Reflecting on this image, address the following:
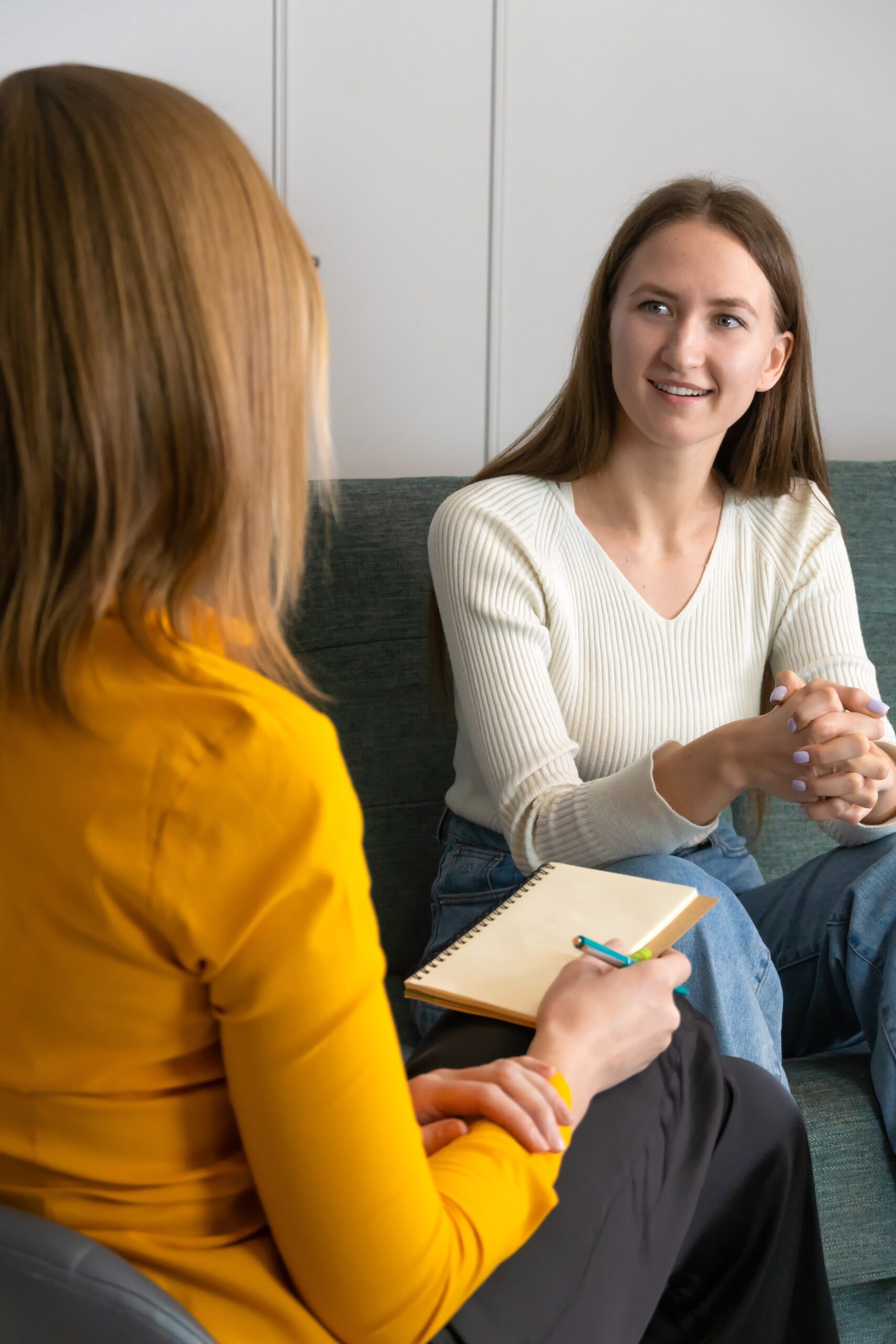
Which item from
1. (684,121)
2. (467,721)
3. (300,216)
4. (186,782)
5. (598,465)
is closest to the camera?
(186,782)

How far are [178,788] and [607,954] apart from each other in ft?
1.55

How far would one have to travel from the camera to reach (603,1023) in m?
0.83

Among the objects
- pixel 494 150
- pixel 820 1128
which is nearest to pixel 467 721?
pixel 820 1128

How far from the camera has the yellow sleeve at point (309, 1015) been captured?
0.56 meters

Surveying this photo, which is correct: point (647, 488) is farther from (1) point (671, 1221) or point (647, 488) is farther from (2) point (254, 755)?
(2) point (254, 755)

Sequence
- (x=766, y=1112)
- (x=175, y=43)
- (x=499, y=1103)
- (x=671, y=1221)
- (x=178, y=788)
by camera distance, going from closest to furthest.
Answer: (x=178, y=788) → (x=499, y=1103) → (x=671, y=1221) → (x=766, y=1112) → (x=175, y=43)

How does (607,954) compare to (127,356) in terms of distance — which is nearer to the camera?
(127,356)

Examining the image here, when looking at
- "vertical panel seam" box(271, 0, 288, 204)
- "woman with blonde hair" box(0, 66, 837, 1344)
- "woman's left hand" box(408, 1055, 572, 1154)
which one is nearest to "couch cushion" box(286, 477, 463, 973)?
"vertical panel seam" box(271, 0, 288, 204)

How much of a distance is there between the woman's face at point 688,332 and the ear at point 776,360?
58 millimetres

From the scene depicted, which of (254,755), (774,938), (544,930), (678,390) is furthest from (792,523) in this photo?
(254,755)

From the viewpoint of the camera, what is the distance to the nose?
149 cm

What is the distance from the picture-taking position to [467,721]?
1.47 m

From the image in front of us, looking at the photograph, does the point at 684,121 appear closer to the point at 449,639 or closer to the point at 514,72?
the point at 514,72

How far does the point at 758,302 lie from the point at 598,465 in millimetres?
280
